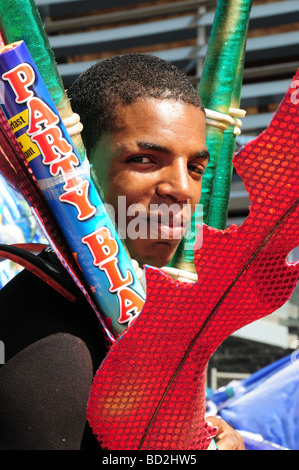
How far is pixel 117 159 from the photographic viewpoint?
1.10 metres

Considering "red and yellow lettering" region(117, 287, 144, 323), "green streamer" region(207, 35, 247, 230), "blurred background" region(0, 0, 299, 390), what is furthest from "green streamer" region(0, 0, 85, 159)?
"blurred background" region(0, 0, 299, 390)

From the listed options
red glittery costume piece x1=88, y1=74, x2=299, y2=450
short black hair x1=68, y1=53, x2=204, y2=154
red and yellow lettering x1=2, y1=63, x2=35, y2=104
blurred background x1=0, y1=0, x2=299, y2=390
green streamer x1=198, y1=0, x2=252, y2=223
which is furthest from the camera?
blurred background x1=0, y1=0, x2=299, y2=390

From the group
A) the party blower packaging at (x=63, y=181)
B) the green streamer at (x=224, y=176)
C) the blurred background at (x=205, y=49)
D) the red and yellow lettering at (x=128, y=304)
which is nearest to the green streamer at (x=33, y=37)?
the party blower packaging at (x=63, y=181)

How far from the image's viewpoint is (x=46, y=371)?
94 centimetres

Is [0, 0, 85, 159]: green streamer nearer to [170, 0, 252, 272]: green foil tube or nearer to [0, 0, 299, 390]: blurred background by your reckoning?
[170, 0, 252, 272]: green foil tube

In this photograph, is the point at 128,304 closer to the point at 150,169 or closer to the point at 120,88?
the point at 150,169

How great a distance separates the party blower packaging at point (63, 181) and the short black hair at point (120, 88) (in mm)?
153

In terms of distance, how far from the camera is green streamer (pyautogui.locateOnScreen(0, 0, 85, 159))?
1055mm

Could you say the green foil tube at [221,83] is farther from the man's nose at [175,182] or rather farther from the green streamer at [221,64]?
the man's nose at [175,182]

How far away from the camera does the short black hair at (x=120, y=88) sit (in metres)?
1.13

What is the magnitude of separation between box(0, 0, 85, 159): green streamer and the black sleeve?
283 millimetres

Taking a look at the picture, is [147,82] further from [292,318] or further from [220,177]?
[292,318]
